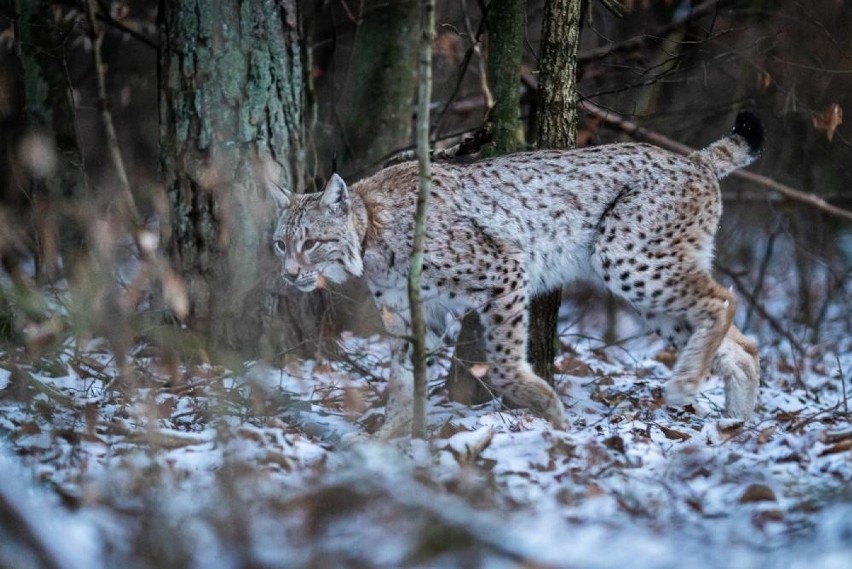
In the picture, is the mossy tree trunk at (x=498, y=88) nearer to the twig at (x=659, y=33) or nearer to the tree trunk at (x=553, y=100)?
the tree trunk at (x=553, y=100)

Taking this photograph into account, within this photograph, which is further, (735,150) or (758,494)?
(735,150)

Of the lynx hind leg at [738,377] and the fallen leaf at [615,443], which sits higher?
the fallen leaf at [615,443]

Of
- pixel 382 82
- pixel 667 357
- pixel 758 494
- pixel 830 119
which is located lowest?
pixel 667 357

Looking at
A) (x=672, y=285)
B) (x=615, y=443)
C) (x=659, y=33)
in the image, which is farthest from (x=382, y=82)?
(x=615, y=443)

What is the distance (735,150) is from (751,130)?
0.15m

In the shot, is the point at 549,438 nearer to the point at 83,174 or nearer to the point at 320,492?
the point at 320,492

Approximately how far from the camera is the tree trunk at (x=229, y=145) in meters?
5.80

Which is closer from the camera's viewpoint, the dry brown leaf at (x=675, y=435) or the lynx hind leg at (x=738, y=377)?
the dry brown leaf at (x=675, y=435)

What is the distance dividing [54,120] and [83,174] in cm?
44

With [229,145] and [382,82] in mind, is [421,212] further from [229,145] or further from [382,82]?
[382,82]

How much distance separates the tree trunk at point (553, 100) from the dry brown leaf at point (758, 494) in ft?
7.78

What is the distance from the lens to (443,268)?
5.38m

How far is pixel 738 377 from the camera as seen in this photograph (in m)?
5.58

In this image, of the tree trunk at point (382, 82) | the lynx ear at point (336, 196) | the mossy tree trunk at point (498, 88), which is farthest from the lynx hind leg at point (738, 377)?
the tree trunk at point (382, 82)
